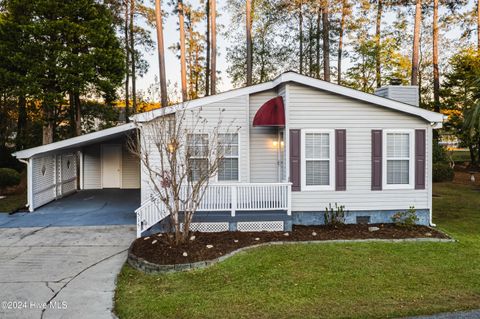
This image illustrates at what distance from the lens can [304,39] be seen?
28141 millimetres

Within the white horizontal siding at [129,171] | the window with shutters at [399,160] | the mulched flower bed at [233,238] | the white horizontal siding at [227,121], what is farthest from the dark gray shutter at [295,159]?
the white horizontal siding at [129,171]

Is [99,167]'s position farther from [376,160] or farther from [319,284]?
[319,284]

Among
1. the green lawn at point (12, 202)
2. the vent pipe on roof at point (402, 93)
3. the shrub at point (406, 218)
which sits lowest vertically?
the green lawn at point (12, 202)

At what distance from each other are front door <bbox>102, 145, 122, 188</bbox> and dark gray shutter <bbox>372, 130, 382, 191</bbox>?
1320 centimetres

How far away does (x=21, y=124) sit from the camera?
73.4 ft

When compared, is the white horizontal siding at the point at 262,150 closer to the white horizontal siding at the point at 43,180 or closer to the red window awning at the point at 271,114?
the red window awning at the point at 271,114

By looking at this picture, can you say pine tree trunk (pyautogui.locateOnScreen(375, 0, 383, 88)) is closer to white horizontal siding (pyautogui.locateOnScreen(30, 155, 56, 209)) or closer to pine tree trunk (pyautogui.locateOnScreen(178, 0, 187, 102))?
pine tree trunk (pyautogui.locateOnScreen(178, 0, 187, 102))

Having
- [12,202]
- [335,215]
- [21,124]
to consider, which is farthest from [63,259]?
→ [21,124]

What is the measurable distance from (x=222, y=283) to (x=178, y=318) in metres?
1.43

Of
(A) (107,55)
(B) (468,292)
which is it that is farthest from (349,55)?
(B) (468,292)

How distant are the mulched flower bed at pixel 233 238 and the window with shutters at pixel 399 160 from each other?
1256 millimetres

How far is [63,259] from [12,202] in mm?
9358

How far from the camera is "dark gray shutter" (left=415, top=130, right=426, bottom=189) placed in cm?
1059

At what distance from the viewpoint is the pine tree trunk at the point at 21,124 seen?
2192cm
